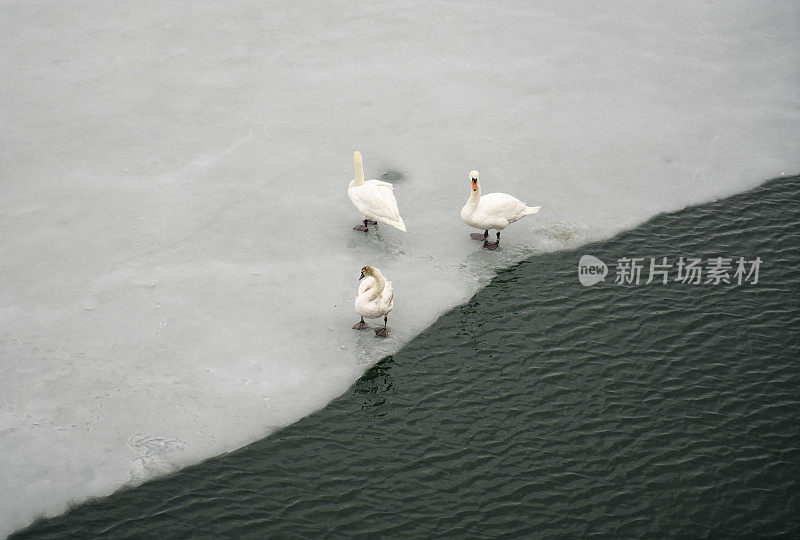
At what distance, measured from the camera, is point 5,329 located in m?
10.5

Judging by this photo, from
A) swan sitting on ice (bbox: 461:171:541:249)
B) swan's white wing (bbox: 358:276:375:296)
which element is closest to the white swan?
swan sitting on ice (bbox: 461:171:541:249)

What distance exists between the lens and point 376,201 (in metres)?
11.7

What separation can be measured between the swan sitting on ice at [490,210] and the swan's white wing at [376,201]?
1.14 meters

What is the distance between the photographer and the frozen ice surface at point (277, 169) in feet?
→ 32.0

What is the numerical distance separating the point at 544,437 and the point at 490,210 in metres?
3.87

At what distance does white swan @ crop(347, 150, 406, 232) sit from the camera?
1159 cm

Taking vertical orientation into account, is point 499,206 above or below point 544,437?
above

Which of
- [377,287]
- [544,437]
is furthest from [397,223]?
[544,437]

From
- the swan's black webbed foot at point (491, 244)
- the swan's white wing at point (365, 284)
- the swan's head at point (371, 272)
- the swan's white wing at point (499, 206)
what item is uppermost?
the swan's white wing at point (499, 206)

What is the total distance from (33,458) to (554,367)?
6.77 metres

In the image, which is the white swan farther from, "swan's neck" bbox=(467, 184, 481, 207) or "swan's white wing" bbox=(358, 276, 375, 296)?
"swan's white wing" bbox=(358, 276, 375, 296)

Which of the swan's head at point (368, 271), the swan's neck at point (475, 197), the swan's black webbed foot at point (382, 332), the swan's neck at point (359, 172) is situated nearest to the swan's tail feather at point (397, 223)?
the swan's neck at point (359, 172)

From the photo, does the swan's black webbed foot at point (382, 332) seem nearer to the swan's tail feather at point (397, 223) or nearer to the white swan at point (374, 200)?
the swan's tail feather at point (397, 223)

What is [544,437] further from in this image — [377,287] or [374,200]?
[374,200]
